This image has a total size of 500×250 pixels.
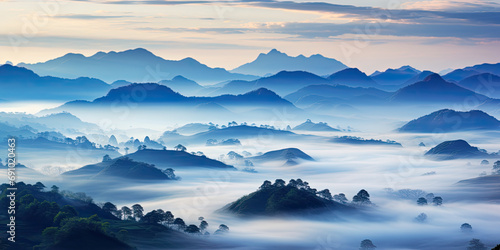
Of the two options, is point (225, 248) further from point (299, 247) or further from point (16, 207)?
point (16, 207)

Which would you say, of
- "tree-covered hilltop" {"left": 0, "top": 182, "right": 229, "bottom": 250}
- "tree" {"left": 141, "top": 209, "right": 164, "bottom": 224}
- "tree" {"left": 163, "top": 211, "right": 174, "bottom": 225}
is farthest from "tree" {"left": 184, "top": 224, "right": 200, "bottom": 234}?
"tree" {"left": 141, "top": 209, "right": 164, "bottom": 224}

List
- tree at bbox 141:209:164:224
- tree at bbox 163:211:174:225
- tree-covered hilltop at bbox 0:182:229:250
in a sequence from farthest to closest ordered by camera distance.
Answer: tree at bbox 163:211:174:225 → tree at bbox 141:209:164:224 → tree-covered hilltop at bbox 0:182:229:250

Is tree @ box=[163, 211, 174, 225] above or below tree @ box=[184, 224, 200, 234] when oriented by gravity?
above

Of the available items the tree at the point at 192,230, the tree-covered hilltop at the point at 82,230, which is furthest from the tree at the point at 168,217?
the tree at the point at 192,230

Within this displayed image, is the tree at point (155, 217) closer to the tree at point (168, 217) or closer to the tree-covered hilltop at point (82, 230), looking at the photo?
the tree-covered hilltop at point (82, 230)

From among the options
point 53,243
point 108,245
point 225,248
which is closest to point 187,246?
point 225,248

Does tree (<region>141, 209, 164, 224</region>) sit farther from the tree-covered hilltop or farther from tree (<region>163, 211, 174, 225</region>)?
tree (<region>163, 211, 174, 225</region>)

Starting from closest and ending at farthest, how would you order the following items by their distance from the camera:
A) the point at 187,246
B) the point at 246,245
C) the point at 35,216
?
the point at 35,216, the point at 187,246, the point at 246,245

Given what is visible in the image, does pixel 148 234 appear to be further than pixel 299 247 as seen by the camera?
No
